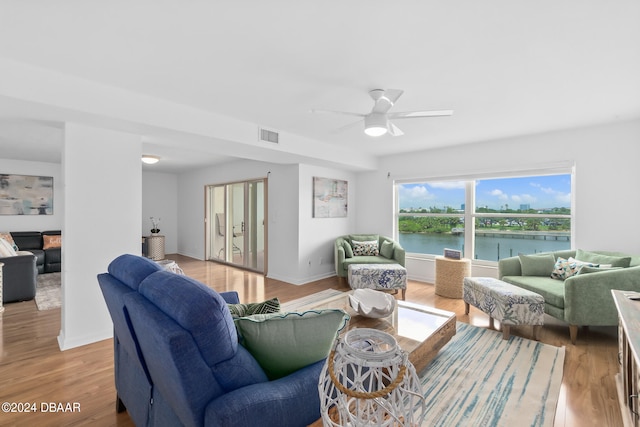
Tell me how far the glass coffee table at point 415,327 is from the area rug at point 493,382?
20cm

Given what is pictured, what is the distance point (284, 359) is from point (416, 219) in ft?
15.1

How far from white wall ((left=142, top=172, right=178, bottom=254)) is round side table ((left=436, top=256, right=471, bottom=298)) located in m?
6.58

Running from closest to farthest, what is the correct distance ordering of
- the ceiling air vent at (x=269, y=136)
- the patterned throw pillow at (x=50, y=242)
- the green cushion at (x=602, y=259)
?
the green cushion at (x=602, y=259), the ceiling air vent at (x=269, y=136), the patterned throw pillow at (x=50, y=242)

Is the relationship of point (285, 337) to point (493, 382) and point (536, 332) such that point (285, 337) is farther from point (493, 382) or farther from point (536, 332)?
point (536, 332)

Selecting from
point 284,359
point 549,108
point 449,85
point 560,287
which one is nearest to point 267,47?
point 449,85

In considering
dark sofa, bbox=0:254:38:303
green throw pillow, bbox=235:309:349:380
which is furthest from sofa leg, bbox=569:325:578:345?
dark sofa, bbox=0:254:38:303

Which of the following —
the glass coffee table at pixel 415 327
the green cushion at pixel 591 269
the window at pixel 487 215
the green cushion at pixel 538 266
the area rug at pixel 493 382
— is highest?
the window at pixel 487 215

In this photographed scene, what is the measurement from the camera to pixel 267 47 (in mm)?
1977

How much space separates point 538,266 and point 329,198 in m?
3.22

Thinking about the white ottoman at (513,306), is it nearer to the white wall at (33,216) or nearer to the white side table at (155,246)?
the white side table at (155,246)

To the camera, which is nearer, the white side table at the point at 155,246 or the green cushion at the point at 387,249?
the green cushion at the point at 387,249

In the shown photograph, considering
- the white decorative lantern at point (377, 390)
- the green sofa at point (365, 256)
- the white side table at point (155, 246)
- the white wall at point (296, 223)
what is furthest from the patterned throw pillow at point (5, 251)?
the white decorative lantern at point (377, 390)

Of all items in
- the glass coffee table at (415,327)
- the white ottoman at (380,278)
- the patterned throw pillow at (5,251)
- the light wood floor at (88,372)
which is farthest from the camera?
the white ottoman at (380,278)

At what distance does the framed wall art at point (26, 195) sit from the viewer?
18.4ft
